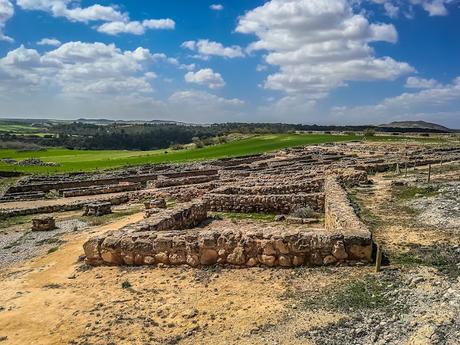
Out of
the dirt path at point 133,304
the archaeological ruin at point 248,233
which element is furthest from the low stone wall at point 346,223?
the dirt path at point 133,304

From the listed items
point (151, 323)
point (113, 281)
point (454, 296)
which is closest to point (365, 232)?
point (454, 296)

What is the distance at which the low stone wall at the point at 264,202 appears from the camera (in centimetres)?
1590

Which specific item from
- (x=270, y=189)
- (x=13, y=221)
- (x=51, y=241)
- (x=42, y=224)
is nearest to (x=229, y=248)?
(x=51, y=241)

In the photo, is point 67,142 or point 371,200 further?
point 67,142

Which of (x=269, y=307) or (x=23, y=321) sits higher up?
(x=269, y=307)

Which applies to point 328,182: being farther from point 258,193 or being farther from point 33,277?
point 33,277

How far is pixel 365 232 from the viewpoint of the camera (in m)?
8.63

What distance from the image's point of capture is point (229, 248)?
9.14m

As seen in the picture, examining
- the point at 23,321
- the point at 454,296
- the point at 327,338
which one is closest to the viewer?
the point at 327,338

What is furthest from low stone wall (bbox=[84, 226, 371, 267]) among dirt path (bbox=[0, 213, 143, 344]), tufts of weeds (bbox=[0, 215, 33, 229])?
tufts of weeds (bbox=[0, 215, 33, 229])

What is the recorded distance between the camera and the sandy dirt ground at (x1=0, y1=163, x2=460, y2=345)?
586 cm

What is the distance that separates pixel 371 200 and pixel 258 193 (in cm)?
460

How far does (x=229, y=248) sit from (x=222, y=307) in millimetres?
2119

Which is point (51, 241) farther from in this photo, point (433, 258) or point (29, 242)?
point (433, 258)
